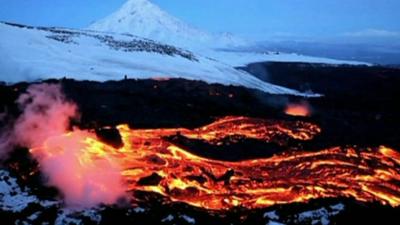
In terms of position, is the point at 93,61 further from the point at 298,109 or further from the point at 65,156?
the point at 65,156

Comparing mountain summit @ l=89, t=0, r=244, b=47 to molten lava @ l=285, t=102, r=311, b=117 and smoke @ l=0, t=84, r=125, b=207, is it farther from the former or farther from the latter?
smoke @ l=0, t=84, r=125, b=207

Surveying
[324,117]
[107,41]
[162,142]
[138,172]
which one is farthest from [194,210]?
[107,41]

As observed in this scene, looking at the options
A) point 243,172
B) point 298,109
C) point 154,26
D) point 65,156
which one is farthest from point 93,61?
point 154,26

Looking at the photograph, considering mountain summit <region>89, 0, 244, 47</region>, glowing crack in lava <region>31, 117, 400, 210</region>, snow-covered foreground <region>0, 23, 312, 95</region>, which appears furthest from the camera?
mountain summit <region>89, 0, 244, 47</region>

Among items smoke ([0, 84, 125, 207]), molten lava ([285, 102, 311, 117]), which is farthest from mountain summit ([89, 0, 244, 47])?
smoke ([0, 84, 125, 207])

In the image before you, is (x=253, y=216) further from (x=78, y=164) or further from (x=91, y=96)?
(x=91, y=96)

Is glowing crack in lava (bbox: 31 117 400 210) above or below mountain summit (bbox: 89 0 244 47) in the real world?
below
